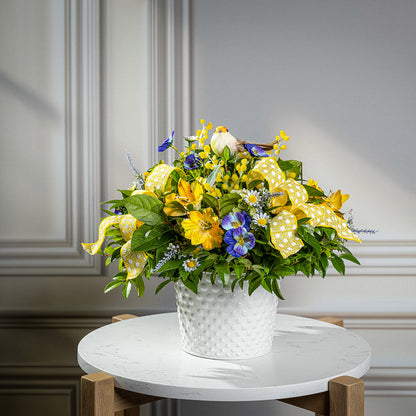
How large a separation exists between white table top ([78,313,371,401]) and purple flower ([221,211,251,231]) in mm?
244

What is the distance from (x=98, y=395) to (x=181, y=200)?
1.10 feet

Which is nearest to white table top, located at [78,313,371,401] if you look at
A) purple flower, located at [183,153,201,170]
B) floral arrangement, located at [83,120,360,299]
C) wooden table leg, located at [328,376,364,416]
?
wooden table leg, located at [328,376,364,416]

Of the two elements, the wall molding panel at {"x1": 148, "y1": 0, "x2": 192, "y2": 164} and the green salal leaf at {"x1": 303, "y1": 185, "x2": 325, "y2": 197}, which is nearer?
the green salal leaf at {"x1": 303, "y1": 185, "x2": 325, "y2": 197}

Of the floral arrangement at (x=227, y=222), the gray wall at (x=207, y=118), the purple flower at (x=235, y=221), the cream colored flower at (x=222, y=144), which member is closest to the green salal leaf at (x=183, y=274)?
the floral arrangement at (x=227, y=222)

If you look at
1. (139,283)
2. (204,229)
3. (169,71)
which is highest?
(169,71)

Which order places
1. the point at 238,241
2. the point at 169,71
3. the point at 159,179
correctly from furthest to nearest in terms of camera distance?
1. the point at 169,71
2. the point at 159,179
3. the point at 238,241

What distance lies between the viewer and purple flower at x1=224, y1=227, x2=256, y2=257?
28.4 inches

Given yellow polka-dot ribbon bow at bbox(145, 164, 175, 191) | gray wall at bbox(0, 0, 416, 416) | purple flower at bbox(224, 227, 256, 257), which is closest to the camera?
purple flower at bbox(224, 227, 256, 257)

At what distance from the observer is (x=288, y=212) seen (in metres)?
0.75

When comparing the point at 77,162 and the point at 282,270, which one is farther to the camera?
the point at 77,162

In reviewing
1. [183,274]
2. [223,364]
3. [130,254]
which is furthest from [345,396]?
[130,254]

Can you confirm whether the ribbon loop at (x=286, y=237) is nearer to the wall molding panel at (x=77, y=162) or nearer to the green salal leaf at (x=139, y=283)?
the green salal leaf at (x=139, y=283)

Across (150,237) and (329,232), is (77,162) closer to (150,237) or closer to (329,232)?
(150,237)

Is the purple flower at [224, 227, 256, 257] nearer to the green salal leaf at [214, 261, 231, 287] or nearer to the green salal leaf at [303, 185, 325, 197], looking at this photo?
the green salal leaf at [214, 261, 231, 287]
